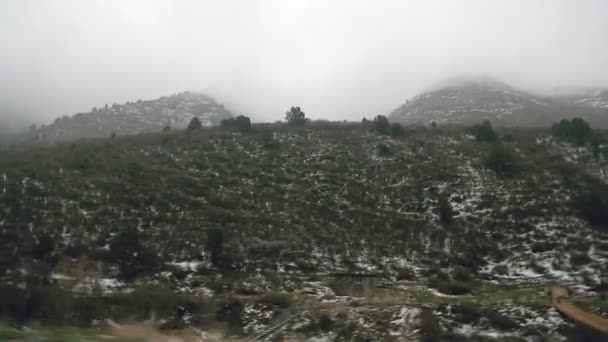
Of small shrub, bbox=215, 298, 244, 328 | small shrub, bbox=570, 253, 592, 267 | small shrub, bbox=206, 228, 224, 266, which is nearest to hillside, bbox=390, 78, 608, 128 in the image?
small shrub, bbox=570, 253, 592, 267

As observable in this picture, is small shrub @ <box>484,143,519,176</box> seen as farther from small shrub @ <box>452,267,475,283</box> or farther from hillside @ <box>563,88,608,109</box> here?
hillside @ <box>563,88,608,109</box>

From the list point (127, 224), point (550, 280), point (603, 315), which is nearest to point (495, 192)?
point (550, 280)

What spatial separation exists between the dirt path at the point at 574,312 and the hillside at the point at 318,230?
0.57 metres

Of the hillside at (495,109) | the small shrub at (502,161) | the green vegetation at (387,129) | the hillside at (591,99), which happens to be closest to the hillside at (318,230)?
the small shrub at (502,161)

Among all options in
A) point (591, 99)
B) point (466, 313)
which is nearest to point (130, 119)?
point (466, 313)

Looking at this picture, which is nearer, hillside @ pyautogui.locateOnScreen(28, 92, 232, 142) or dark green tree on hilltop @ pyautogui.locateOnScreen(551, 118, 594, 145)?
dark green tree on hilltop @ pyautogui.locateOnScreen(551, 118, 594, 145)

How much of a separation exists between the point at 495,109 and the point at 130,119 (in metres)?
103

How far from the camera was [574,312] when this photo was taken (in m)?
19.0

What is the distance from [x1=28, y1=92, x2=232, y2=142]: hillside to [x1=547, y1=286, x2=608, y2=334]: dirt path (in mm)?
99850

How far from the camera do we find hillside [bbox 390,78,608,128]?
396 feet

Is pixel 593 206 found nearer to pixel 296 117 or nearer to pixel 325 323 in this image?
pixel 325 323

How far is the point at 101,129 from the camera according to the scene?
131875mm

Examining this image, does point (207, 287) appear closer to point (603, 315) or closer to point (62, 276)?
point (62, 276)

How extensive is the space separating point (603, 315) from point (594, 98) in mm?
183805
